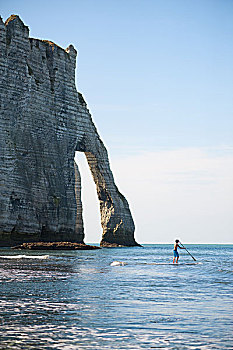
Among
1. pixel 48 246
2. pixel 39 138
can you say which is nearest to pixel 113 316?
pixel 48 246

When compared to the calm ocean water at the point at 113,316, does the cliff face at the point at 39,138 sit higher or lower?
higher

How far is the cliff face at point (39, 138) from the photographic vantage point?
2387 inches

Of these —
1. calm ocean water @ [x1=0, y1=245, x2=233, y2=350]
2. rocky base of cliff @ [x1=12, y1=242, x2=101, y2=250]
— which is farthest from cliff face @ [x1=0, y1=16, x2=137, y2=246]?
calm ocean water @ [x1=0, y1=245, x2=233, y2=350]

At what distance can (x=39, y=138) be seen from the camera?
6775 cm

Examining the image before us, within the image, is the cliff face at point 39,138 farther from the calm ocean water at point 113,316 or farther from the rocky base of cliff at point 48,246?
the calm ocean water at point 113,316

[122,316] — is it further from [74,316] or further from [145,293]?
[145,293]

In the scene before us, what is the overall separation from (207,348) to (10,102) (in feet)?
188

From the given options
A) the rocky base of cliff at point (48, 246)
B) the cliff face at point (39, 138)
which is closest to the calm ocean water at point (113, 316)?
the rocky base of cliff at point (48, 246)

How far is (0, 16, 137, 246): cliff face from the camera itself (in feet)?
199

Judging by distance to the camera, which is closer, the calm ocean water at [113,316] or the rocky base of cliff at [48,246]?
the calm ocean water at [113,316]

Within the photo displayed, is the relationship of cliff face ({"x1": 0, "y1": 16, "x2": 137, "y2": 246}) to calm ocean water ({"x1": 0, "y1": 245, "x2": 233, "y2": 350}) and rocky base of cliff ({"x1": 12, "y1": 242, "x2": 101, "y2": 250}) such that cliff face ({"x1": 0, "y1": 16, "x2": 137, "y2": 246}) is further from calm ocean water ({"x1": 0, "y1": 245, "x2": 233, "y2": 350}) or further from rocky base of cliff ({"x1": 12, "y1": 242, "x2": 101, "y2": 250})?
calm ocean water ({"x1": 0, "y1": 245, "x2": 233, "y2": 350})

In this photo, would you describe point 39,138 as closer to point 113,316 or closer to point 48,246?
point 48,246

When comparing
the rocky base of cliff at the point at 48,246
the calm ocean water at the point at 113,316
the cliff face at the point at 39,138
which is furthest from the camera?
the cliff face at the point at 39,138

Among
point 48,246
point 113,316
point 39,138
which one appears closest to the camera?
point 113,316
